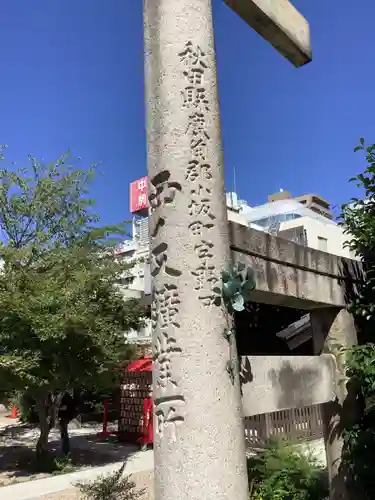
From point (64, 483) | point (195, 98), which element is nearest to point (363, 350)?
point (195, 98)

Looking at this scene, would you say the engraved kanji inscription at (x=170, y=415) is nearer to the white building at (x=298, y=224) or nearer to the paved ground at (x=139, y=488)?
the paved ground at (x=139, y=488)

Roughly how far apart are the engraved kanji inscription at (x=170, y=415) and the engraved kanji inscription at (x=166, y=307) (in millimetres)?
411

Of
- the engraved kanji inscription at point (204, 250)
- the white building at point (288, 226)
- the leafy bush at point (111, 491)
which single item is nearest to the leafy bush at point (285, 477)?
the leafy bush at point (111, 491)

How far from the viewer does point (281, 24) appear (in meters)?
3.73

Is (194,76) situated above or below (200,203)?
above

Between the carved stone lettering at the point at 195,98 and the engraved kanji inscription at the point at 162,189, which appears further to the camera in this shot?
the carved stone lettering at the point at 195,98

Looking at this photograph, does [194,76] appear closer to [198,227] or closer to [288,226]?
[198,227]

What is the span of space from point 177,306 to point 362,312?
235 centimetres

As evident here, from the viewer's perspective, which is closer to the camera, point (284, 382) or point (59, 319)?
point (284, 382)

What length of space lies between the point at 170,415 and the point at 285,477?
13.4ft

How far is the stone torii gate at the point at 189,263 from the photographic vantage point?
104 inches

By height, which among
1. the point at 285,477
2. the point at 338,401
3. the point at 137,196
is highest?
the point at 137,196

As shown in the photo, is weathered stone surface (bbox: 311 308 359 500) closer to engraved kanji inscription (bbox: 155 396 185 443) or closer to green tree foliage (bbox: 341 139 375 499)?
green tree foliage (bbox: 341 139 375 499)

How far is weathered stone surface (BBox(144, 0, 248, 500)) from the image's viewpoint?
2629mm
